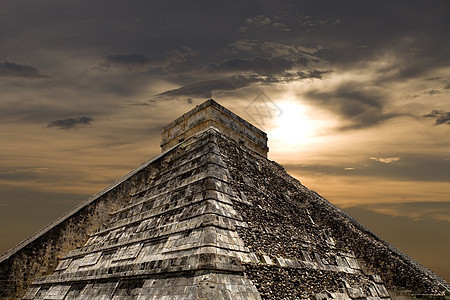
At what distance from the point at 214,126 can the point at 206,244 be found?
771cm

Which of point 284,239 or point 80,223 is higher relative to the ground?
point 80,223

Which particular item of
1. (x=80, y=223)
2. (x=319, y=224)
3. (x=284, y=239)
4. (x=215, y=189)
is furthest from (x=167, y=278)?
(x=319, y=224)

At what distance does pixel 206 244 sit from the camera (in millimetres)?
7008

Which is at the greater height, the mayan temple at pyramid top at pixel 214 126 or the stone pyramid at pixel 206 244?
the mayan temple at pyramid top at pixel 214 126

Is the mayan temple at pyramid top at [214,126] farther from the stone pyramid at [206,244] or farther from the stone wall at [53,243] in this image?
the stone wall at [53,243]

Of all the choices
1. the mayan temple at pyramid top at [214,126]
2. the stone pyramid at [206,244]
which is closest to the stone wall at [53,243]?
the stone pyramid at [206,244]

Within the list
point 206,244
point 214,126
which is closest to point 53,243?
point 206,244

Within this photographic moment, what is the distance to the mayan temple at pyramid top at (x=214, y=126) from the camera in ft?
46.8

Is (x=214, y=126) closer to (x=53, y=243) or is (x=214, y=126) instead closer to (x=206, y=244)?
(x=53, y=243)

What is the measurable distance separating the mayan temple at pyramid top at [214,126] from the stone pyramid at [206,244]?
72 millimetres

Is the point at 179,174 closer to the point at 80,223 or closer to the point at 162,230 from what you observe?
the point at 162,230

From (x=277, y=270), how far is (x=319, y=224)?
20.3 ft

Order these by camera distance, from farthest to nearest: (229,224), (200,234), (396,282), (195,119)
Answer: (195,119) < (396,282) < (229,224) < (200,234)

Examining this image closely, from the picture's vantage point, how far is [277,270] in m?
8.24
